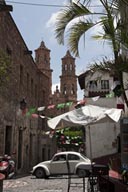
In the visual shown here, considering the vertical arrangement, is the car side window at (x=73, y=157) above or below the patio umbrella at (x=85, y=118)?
below

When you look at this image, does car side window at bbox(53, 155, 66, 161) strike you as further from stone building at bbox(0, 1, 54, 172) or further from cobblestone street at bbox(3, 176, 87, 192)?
cobblestone street at bbox(3, 176, 87, 192)

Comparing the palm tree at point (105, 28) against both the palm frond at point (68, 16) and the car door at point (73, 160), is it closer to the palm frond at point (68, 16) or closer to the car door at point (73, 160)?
the palm frond at point (68, 16)

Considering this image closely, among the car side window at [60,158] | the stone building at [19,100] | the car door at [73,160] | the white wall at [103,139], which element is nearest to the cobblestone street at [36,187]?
the stone building at [19,100]

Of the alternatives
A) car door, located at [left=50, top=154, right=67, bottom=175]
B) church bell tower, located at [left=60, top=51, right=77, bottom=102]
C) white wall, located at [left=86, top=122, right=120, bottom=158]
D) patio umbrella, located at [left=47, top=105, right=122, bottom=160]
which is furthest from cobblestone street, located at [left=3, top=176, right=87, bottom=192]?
church bell tower, located at [left=60, top=51, right=77, bottom=102]

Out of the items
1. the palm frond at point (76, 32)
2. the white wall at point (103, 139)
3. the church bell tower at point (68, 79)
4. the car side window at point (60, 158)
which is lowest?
the car side window at point (60, 158)

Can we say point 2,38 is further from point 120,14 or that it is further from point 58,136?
point 58,136

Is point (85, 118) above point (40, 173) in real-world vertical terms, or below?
above

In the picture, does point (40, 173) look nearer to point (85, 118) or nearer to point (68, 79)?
point (85, 118)

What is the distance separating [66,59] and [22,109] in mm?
46395

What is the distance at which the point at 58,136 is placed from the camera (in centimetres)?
3738

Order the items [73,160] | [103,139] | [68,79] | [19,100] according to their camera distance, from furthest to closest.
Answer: [68,79], [103,139], [19,100], [73,160]

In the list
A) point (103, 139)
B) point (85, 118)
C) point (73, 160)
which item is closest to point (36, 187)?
point (85, 118)

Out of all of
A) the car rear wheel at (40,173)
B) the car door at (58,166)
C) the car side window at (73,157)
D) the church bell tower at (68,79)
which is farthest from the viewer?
the church bell tower at (68,79)

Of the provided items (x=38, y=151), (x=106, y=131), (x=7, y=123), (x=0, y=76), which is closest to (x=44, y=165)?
(x=7, y=123)
